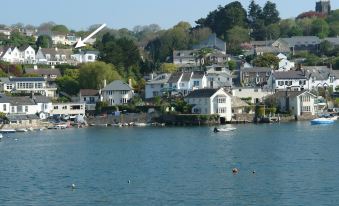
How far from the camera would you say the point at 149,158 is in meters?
33.2

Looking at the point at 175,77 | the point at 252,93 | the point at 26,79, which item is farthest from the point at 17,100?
the point at 252,93

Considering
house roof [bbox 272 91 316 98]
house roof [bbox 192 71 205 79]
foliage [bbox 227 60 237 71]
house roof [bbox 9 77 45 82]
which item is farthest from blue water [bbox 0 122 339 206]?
foliage [bbox 227 60 237 71]

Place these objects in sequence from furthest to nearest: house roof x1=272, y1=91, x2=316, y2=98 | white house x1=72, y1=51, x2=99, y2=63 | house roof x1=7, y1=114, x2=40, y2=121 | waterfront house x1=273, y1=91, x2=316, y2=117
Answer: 1. white house x1=72, y1=51, x2=99, y2=63
2. house roof x1=272, y1=91, x2=316, y2=98
3. waterfront house x1=273, y1=91, x2=316, y2=117
4. house roof x1=7, y1=114, x2=40, y2=121

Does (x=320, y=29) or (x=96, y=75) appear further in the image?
(x=320, y=29)

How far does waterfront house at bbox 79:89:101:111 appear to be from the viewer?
57000mm

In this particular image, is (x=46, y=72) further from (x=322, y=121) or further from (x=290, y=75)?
(x=322, y=121)

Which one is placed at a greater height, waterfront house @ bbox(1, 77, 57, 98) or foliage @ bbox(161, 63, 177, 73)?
foliage @ bbox(161, 63, 177, 73)

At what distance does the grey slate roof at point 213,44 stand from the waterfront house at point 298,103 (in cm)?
2067

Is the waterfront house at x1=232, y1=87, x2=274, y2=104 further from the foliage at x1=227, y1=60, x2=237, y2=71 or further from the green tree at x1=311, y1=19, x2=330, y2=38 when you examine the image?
the green tree at x1=311, y1=19, x2=330, y2=38

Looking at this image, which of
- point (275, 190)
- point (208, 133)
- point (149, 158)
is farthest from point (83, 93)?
point (275, 190)

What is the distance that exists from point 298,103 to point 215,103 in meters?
5.22

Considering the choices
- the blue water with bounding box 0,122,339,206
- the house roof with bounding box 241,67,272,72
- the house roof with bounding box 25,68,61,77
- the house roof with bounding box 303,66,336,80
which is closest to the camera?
the blue water with bounding box 0,122,339,206

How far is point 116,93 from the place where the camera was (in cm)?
5716

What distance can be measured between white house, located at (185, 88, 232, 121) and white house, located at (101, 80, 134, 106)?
624cm
